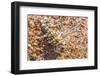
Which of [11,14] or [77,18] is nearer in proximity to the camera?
[11,14]

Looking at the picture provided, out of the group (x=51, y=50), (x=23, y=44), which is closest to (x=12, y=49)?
(x=23, y=44)

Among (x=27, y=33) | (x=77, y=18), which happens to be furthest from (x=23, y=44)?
(x=77, y=18)

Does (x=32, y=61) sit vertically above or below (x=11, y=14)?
below

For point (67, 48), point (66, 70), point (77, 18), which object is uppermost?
point (77, 18)

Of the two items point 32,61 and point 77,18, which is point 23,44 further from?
point 77,18

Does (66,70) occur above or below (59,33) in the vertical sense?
below

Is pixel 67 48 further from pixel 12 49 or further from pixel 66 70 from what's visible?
pixel 12 49
